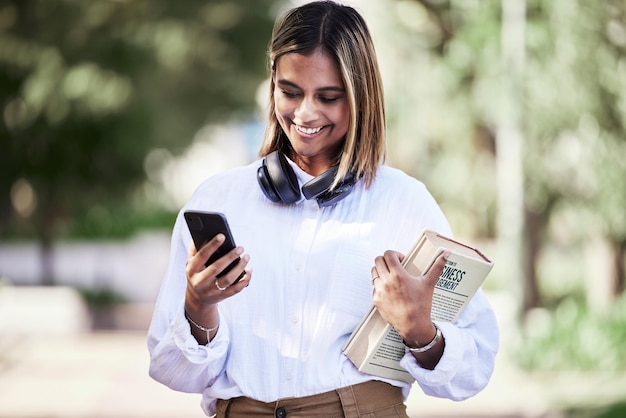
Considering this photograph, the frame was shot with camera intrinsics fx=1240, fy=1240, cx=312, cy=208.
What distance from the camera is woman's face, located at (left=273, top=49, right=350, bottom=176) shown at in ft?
9.37

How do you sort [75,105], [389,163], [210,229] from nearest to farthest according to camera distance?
[210,229]
[389,163]
[75,105]

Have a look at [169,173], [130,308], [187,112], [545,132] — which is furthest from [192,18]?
[545,132]

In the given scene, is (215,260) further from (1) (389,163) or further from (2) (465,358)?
(1) (389,163)

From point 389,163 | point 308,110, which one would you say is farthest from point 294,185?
point 389,163

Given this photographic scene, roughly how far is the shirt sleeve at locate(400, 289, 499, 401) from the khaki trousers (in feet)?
0.32

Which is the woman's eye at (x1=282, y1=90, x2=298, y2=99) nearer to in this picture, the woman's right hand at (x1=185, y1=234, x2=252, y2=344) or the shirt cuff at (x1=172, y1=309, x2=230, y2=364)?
the woman's right hand at (x1=185, y1=234, x2=252, y2=344)

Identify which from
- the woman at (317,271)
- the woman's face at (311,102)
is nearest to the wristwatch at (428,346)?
the woman at (317,271)

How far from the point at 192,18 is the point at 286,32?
27.5 m

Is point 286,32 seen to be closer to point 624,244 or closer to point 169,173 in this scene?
point 624,244


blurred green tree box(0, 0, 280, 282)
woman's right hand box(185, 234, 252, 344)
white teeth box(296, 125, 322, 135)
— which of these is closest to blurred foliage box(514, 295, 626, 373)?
white teeth box(296, 125, 322, 135)

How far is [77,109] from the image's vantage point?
23469mm

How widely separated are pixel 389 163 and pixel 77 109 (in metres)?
16.6

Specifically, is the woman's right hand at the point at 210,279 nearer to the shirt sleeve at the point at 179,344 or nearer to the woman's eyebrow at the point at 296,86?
the shirt sleeve at the point at 179,344

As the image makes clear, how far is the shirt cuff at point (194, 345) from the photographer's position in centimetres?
282
